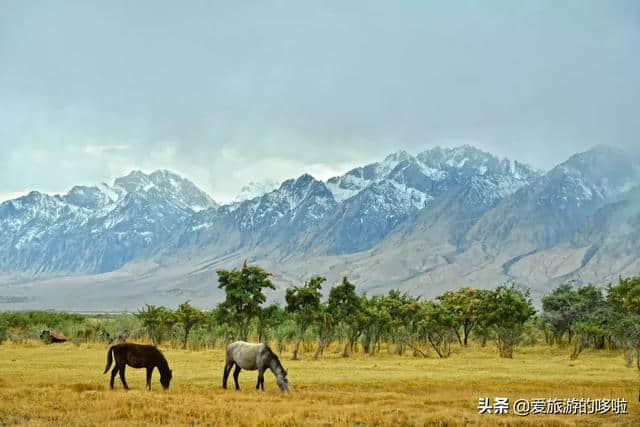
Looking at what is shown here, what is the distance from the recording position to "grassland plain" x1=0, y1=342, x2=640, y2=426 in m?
20.9

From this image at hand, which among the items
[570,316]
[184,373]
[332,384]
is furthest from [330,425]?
[570,316]

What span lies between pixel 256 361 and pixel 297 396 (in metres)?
3.32

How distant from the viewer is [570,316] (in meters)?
85.0

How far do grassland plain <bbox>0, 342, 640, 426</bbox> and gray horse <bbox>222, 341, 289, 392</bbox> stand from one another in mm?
662

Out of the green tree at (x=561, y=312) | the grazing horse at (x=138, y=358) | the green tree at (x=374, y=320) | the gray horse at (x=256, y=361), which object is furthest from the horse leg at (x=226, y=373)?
the green tree at (x=561, y=312)

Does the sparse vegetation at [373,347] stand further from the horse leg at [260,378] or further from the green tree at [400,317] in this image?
the horse leg at [260,378]

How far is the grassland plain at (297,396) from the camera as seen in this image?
824 inches

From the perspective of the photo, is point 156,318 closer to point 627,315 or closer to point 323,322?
point 323,322

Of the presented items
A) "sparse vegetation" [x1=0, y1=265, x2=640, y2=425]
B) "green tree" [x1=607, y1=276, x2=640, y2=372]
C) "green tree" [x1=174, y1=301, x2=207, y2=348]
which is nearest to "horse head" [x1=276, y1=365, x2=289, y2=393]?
"sparse vegetation" [x1=0, y1=265, x2=640, y2=425]

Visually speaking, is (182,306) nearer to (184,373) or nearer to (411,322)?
(411,322)

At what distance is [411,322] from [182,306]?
27.1 meters

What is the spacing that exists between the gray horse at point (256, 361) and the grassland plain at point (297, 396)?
0.66 metres

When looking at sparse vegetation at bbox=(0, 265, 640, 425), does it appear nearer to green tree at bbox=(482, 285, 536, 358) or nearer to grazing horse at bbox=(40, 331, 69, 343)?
green tree at bbox=(482, 285, 536, 358)

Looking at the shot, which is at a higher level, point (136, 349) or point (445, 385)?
point (136, 349)
